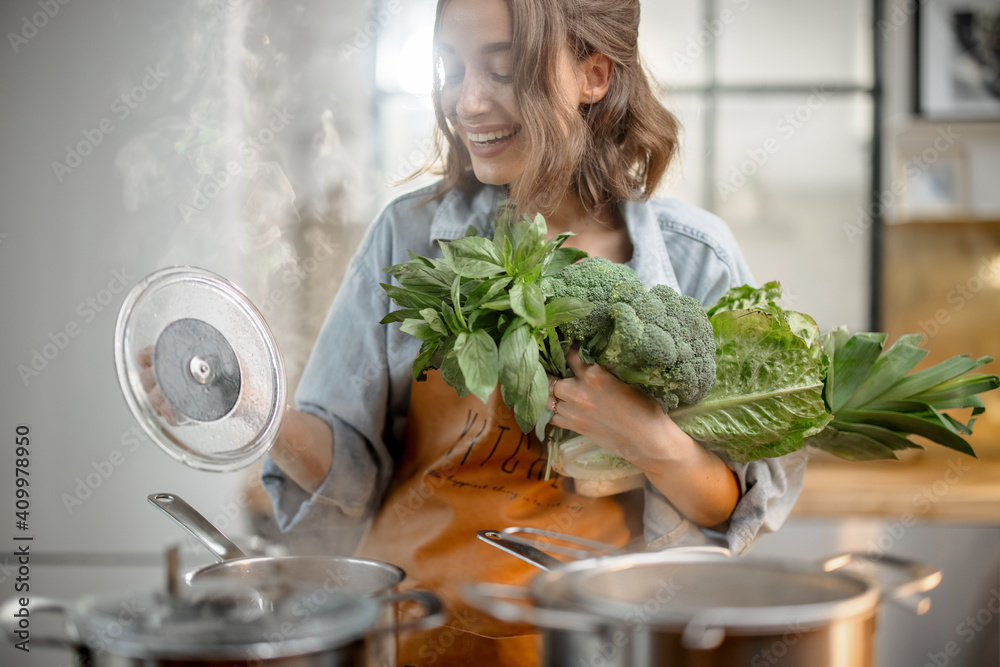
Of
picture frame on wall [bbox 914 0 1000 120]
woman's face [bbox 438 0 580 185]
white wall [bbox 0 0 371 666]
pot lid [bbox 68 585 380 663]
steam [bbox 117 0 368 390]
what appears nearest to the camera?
pot lid [bbox 68 585 380 663]

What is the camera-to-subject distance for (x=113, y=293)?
1.62m

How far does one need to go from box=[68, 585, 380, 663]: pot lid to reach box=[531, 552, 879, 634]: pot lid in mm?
135

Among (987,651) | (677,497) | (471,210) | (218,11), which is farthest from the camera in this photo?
(987,651)

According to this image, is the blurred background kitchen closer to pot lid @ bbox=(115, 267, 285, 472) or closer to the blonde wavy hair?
the blonde wavy hair

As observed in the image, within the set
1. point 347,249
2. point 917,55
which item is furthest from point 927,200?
point 347,249

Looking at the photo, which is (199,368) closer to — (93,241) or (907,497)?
(93,241)

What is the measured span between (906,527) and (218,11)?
2.34m

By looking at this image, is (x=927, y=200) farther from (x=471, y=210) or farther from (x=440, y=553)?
(x=440, y=553)

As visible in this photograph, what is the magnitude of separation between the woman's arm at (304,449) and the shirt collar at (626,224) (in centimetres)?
32

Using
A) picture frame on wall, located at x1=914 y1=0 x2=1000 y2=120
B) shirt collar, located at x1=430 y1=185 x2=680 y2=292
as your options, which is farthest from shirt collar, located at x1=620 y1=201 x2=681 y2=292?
picture frame on wall, located at x1=914 y1=0 x2=1000 y2=120

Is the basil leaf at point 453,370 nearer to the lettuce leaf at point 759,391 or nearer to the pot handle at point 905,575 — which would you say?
the lettuce leaf at point 759,391

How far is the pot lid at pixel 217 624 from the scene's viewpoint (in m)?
0.44

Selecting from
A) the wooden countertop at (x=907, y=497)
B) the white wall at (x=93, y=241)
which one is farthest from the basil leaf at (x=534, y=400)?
the wooden countertop at (x=907, y=497)

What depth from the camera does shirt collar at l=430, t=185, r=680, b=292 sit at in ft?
3.48
